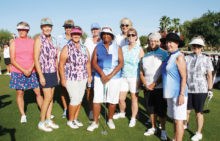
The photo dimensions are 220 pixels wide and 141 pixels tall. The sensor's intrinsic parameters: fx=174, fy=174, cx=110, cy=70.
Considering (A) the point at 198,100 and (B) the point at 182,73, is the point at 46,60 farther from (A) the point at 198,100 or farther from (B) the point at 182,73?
(A) the point at 198,100

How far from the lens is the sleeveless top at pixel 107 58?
3869 mm

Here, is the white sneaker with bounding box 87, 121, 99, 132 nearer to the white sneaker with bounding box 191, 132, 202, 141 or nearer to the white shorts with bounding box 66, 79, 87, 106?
the white shorts with bounding box 66, 79, 87, 106

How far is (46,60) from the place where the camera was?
378 centimetres

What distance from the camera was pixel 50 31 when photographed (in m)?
3.90

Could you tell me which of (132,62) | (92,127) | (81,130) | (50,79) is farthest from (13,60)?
(132,62)

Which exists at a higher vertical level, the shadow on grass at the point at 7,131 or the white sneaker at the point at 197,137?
the shadow on grass at the point at 7,131

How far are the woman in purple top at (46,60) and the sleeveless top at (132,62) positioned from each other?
1663mm

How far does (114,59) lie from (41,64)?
1.59 metres

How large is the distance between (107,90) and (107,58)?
75 cm

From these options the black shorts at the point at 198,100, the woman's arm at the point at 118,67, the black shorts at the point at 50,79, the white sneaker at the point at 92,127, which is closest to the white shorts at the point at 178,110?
the black shorts at the point at 198,100

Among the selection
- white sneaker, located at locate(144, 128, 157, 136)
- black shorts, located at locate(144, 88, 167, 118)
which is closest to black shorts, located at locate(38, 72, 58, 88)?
black shorts, located at locate(144, 88, 167, 118)

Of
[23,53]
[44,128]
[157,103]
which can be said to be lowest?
[44,128]

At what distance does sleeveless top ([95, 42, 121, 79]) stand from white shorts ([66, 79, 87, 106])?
0.48m

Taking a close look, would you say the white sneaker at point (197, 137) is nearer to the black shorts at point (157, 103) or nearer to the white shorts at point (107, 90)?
the black shorts at point (157, 103)
